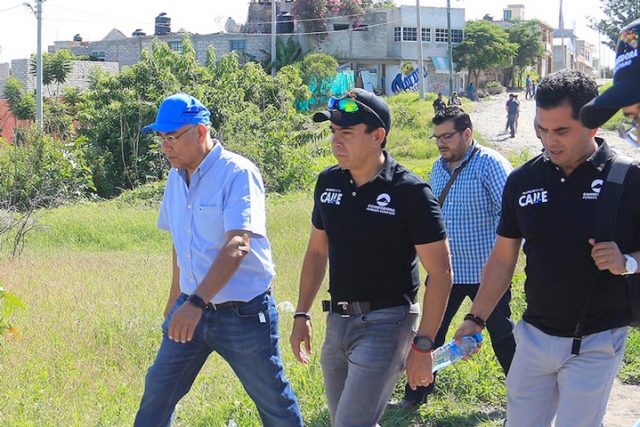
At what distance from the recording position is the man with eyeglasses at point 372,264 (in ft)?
12.7

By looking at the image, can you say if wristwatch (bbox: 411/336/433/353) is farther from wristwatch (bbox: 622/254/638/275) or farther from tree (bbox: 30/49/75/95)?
tree (bbox: 30/49/75/95)

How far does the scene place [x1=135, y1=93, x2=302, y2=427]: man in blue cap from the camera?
4.18 m

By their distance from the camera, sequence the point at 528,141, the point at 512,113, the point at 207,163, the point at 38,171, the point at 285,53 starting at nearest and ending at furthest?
the point at 207,163 → the point at 38,171 → the point at 528,141 → the point at 512,113 → the point at 285,53

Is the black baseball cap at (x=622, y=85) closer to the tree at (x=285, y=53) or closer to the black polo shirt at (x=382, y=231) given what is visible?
the black polo shirt at (x=382, y=231)

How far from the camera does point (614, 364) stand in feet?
11.6

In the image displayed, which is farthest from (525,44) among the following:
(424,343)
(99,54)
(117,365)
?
(424,343)

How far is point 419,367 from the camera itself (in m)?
3.85

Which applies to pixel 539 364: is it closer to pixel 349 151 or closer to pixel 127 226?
pixel 349 151

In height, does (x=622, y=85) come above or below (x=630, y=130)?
above

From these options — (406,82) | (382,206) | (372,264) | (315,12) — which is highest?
(315,12)

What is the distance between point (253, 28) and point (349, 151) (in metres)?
62.2

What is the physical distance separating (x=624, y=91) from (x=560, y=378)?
150cm

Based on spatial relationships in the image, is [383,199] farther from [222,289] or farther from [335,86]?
[335,86]

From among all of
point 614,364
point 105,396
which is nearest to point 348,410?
point 614,364
